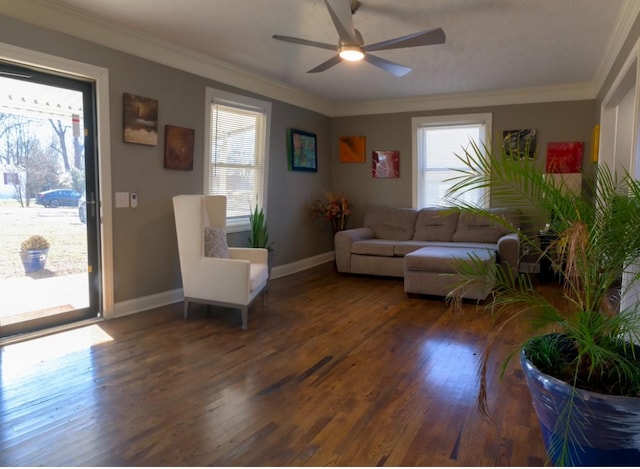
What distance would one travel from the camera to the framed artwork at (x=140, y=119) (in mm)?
3654

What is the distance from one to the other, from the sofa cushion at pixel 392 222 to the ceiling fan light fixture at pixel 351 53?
10.6 feet

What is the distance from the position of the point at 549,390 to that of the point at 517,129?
16.3 ft

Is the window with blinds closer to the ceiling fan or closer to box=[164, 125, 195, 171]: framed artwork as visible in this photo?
box=[164, 125, 195, 171]: framed artwork

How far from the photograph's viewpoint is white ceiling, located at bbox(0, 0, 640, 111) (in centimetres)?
307

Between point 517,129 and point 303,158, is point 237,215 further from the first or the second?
point 517,129

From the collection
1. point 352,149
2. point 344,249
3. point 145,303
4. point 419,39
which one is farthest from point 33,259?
point 352,149

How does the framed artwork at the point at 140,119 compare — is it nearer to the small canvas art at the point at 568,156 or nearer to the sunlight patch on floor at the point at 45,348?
the sunlight patch on floor at the point at 45,348

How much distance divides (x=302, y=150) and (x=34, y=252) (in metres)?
3.57

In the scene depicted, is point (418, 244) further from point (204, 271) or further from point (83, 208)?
point (83, 208)

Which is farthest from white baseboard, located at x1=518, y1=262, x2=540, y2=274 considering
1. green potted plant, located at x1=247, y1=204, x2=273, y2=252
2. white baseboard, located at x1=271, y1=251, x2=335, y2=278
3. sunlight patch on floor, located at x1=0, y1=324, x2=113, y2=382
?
sunlight patch on floor, located at x1=0, y1=324, x2=113, y2=382

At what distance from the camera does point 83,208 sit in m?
3.52

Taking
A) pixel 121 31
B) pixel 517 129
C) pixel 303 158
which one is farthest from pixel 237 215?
pixel 517 129

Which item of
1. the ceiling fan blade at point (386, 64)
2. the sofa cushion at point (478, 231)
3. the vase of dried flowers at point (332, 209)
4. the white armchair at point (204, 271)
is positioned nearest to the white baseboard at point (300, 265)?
the vase of dried flowers at point (332, 209)

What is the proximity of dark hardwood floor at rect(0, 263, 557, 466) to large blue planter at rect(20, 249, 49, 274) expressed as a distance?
551 mm
